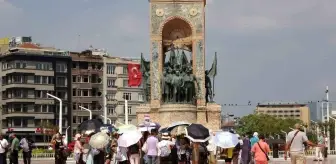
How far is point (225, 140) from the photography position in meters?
25.5

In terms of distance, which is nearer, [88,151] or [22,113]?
[88,151]

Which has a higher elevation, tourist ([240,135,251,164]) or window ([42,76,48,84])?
window ([42,76,48,84])

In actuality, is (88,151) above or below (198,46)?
below

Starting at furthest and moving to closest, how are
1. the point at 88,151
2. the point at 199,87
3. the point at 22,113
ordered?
1. the point at 22,113
2. the point at 199,87
3. the point at 88,151

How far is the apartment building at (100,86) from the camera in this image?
381 feet

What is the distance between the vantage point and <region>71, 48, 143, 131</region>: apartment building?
116 metres

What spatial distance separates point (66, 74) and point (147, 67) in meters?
61.6

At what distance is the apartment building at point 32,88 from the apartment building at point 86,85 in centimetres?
168

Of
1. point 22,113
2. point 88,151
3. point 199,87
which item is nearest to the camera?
point 88,151

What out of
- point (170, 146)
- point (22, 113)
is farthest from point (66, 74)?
point (170, 146)

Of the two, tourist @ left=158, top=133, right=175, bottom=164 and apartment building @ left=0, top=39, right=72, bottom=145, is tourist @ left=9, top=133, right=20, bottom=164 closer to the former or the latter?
tourist @ left=158, top=133, right=175, bottom=164

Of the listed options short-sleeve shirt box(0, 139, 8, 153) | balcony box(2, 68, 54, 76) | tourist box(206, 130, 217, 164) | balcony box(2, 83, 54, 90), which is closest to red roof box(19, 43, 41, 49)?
balcony box(2, 68, 54, 76)

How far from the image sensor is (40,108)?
111m

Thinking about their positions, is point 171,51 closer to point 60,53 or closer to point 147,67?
point 147,67
